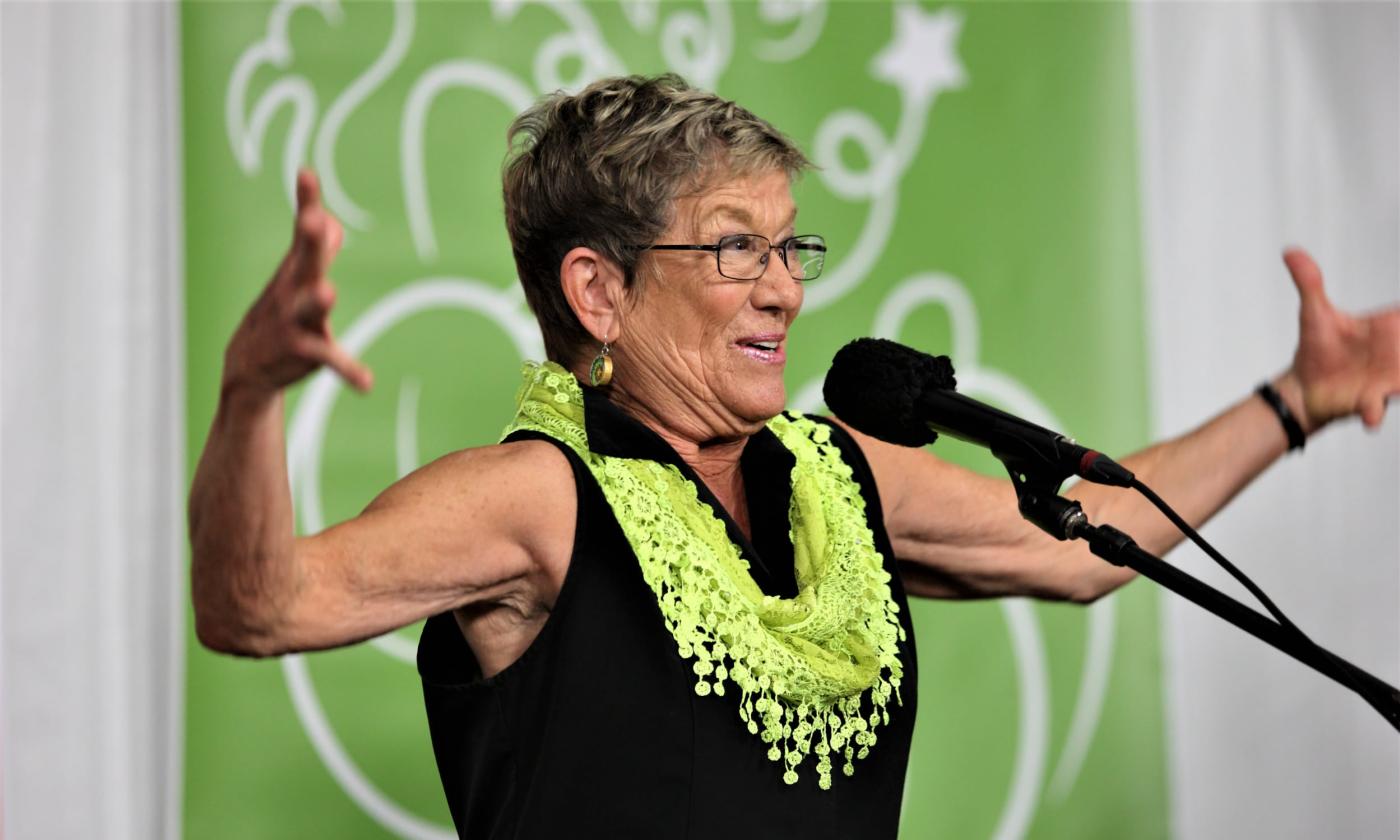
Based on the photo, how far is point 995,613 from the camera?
116 inches

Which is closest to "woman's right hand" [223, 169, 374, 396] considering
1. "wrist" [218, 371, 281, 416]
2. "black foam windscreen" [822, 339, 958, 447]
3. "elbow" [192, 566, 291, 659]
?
"wrist" [218, 371, 281, 416]

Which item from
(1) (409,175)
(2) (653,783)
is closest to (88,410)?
(1) (409,175)

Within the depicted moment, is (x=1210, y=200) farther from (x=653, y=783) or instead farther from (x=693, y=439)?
(x=653, y=783)

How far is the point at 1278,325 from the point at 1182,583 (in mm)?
1919

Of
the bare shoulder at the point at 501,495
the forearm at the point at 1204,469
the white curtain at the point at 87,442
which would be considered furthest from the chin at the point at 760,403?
the white curtain at the point at 87,442

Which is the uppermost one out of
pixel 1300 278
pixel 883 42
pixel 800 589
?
pixel 883 42

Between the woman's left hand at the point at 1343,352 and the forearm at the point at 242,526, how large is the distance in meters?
1.32

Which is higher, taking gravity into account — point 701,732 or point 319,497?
point 319,497

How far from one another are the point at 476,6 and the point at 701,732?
5.26ft

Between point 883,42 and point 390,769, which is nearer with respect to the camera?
point 390,769

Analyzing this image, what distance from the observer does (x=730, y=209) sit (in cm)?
175

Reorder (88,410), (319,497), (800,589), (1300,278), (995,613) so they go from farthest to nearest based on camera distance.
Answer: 1. (995,613)
2. (319,497)
3. (88,410)
4. (1300,278)
5. (800,589)

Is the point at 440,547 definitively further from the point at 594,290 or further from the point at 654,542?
the point at 594,290

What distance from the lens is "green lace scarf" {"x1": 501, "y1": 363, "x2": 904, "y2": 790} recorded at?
1.64 m
